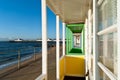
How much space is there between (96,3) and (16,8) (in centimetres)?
2433

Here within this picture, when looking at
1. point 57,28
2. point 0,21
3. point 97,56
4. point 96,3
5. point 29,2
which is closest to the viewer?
point 97,56

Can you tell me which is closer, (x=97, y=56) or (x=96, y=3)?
(x=97, y=56)

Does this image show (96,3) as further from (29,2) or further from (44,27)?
(29,2)

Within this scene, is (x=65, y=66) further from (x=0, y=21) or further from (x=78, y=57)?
(x=0, y=21)

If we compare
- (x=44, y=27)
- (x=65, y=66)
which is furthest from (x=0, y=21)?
(x=44, y=27)

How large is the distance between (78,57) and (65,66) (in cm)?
57

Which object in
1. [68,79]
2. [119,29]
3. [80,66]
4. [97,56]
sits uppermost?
[119,29]

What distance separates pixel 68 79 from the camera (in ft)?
17.5

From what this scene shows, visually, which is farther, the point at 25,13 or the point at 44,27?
the point at 25,13

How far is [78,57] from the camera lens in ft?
18.3

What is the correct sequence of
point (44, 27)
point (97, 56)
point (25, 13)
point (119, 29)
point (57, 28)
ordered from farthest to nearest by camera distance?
1. point (25, 13)
2. point (57, 28)
3. point (44, 27)
4. point (97, 56)
5. point (119, 29)

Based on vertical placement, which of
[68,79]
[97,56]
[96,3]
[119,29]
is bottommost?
[68,79]

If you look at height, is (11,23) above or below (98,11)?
above

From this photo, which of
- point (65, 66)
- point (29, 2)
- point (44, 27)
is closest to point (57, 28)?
point (44, 27)
